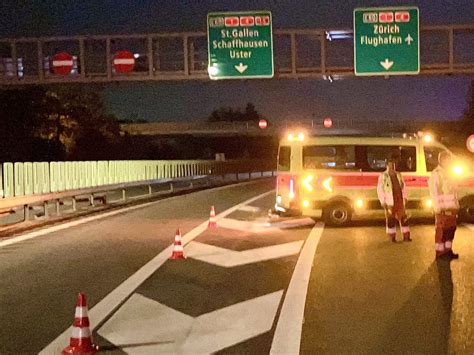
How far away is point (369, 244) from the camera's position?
15414mm

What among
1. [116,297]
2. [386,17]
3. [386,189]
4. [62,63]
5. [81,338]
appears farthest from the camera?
[62,63]

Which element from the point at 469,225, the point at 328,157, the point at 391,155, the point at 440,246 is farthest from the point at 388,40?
the point at 440,246

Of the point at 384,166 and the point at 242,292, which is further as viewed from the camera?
the point at 384,166

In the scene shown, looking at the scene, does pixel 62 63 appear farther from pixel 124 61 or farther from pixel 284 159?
pixel 284 159

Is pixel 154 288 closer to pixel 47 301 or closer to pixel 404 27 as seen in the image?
pixel 47 301

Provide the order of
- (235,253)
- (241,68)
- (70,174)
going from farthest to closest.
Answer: (70,174) < (241,68) < (235,253)

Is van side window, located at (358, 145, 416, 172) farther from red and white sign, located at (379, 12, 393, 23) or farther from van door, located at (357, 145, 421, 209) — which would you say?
red and white sign, located at (379, 12, 393, 23)

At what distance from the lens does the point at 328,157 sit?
19.2 m

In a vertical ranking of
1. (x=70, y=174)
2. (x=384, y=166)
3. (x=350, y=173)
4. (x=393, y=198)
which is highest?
(x=384, y=166)

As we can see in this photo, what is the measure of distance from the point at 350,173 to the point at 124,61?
10.9m

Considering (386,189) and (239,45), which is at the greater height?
(239,45)

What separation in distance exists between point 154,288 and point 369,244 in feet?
19.7

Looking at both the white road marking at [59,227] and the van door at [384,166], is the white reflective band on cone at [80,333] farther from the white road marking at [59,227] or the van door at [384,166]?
the van door at [384,166]

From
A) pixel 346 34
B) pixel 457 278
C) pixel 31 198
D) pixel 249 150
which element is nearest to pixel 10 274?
pixel 457 278
